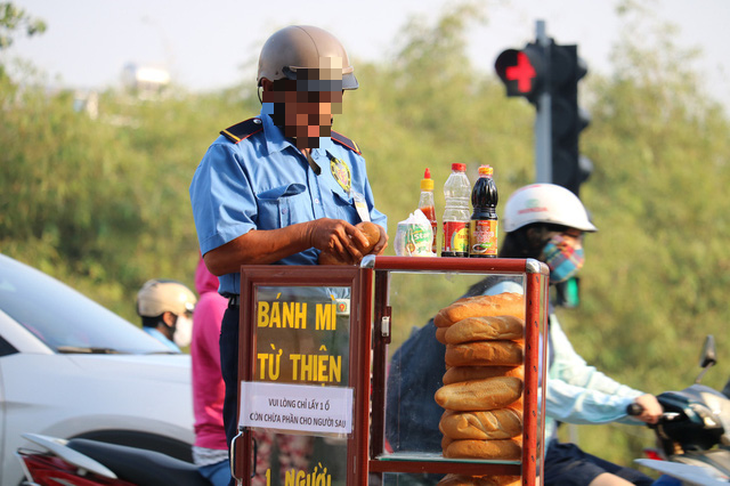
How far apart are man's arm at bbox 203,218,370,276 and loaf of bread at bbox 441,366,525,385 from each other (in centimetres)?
41

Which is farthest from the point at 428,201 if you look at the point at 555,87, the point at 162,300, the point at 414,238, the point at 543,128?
the point at 555,87

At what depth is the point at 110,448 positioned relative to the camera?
11.2 ft

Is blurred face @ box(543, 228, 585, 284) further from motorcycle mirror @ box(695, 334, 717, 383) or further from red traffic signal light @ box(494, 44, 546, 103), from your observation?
red traffic signal light @ box(494, 44, 546, 103)

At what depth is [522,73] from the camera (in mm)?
6574

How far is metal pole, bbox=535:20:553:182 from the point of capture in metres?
6.51

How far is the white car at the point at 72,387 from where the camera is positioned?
409 cm

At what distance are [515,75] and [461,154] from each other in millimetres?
9935

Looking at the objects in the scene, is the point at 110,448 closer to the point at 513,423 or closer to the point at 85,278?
the point at 513,423

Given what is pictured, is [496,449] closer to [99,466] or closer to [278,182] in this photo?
[278,182]

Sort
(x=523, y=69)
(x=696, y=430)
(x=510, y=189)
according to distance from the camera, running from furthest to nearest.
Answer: (x=510, y=189), (x=523, y=69), (x=696, y=430)

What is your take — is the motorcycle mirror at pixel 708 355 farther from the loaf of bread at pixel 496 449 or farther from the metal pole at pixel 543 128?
the metal pole at pixel 543 128

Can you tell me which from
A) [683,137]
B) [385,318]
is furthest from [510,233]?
[683,137]

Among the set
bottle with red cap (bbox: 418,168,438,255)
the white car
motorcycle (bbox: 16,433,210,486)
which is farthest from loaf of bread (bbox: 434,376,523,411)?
the white car

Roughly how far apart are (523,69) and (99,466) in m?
4.50
